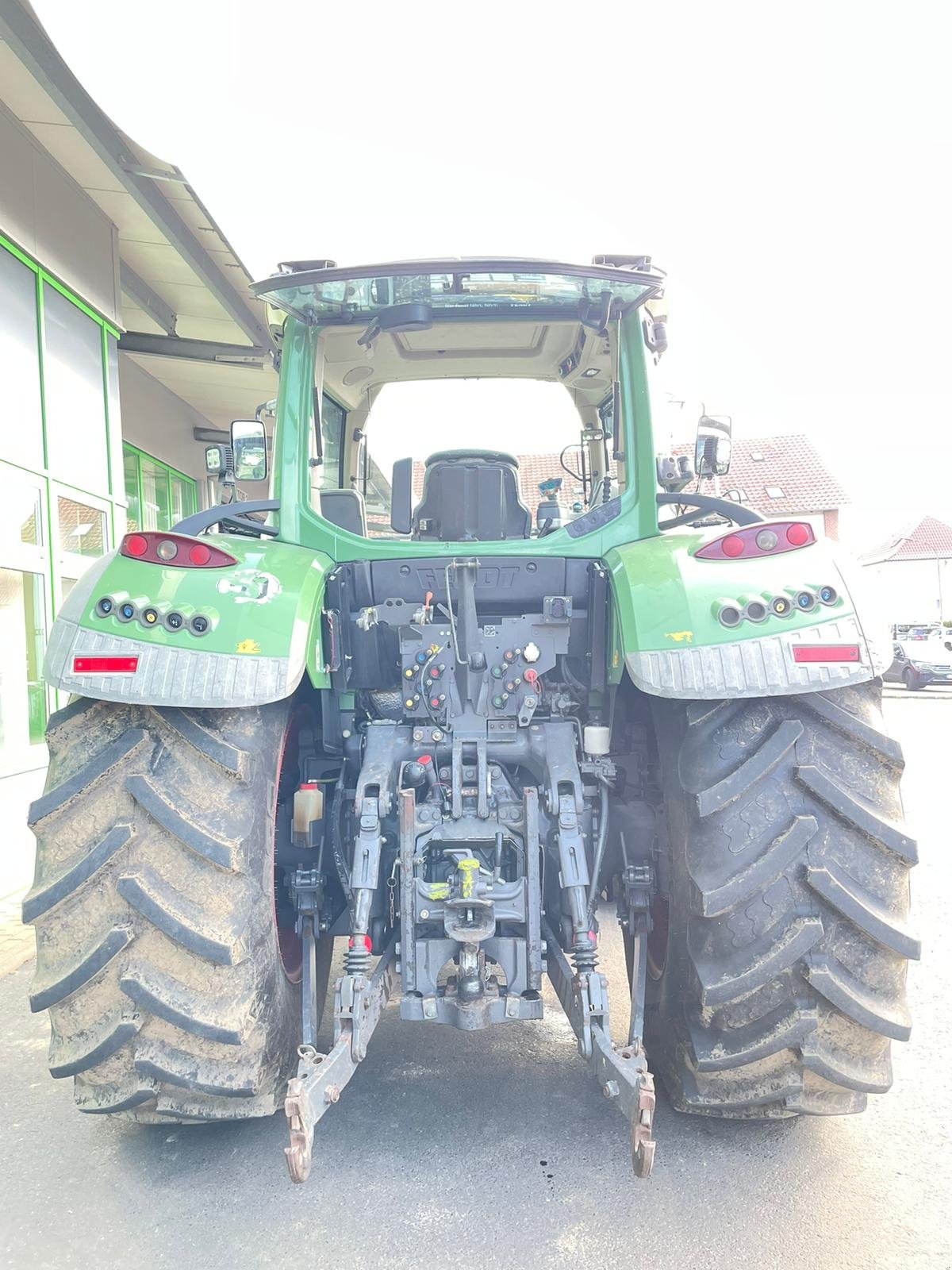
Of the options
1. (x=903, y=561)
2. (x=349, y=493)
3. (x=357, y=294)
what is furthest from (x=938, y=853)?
(x=903, y=561)

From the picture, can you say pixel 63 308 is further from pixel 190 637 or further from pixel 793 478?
pixel 793 478

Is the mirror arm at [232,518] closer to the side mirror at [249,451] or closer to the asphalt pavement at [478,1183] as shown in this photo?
the side mirror at [249,451]

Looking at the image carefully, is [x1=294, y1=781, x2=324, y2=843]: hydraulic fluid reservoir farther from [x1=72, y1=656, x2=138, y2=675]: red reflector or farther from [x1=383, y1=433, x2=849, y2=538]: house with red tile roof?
[x1=383, y1=433, x2=849, y2=538]: house with red tile roof

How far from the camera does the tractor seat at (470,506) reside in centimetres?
337

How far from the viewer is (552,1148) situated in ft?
7.96

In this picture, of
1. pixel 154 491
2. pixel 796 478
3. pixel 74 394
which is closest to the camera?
pixel 74 394

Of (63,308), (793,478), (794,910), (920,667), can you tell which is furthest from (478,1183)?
(793,478)

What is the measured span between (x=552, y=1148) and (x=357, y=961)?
80 centimetres

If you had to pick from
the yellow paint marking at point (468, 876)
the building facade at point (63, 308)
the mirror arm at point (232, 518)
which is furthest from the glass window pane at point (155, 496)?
the yellow paint marking at point (468, 876)

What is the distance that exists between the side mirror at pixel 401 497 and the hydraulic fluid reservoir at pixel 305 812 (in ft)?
3.47

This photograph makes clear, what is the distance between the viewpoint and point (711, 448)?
9.98 ft

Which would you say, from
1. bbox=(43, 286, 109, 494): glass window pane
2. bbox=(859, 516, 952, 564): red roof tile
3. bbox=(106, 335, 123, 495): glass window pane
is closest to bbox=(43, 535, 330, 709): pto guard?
bbox=(43, 286, 109, 494): glass window pane

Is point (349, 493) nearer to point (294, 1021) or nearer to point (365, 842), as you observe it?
point (365, 842)

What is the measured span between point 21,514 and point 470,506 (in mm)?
6483
